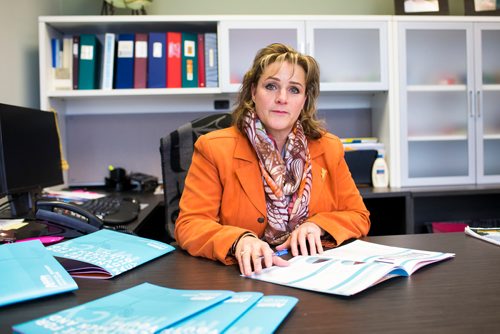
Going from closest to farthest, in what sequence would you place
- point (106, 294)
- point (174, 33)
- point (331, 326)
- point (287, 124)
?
point (331, 326) → point (106, 294) → point (287, 124) → point (174, 33)

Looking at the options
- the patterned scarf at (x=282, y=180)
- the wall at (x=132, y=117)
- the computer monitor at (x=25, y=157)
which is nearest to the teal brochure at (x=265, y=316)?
the patterned scarf at (x=282, y=180)

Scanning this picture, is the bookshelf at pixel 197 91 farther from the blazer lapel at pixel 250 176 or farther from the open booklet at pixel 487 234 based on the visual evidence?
the open booklet at pixel 487 234

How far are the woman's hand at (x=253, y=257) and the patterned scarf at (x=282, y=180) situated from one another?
383 mm

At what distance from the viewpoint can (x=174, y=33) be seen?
8.00ft

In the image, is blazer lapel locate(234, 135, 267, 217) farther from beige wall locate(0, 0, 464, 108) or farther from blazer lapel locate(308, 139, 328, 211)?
beige wall locate(0, 0, 464, 108)

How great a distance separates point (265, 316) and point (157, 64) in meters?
2.11

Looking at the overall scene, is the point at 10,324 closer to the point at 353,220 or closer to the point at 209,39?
the point at 353,220

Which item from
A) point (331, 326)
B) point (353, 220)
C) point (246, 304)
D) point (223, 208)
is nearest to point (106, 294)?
point (246, 304)

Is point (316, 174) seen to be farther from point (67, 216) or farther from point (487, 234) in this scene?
point (67, 216)

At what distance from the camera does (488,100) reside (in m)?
2.59

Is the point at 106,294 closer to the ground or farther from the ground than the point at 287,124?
closer to the ground

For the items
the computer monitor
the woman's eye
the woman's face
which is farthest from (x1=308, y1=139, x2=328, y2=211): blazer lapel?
the computer monitor

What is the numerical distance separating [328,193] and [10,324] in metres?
1.01

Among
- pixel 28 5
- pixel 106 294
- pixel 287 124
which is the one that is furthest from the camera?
pixel 28 5
